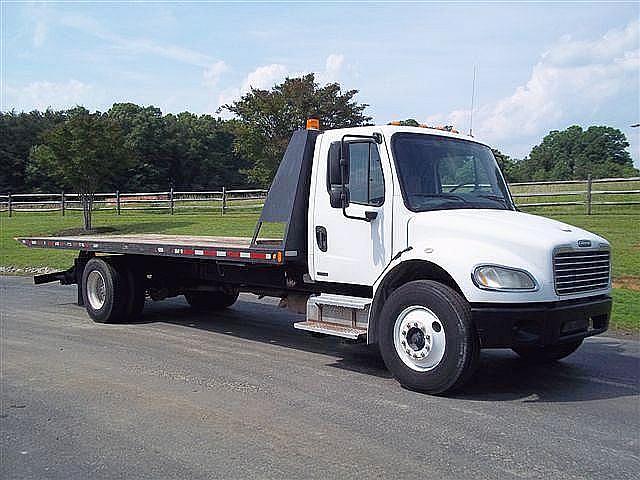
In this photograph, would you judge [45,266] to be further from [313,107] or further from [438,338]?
[313,107]

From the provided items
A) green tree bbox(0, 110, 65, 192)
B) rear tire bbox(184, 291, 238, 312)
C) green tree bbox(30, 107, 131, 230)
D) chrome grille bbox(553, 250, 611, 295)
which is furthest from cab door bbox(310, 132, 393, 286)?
green tree bbox(0, 110, 65, 192)

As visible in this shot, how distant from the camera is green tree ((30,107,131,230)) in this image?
27.9m

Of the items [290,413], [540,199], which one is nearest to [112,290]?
[290,413]

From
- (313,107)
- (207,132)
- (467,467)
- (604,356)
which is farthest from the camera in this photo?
(207,132)

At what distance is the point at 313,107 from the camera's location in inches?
1262

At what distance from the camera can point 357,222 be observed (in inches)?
288

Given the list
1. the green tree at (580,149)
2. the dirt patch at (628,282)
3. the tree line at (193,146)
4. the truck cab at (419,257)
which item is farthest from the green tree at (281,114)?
the green tree at (580,149)

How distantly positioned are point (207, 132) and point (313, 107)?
5047cm

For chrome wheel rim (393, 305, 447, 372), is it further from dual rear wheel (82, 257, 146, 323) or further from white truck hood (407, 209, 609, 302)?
dual rear wheel (82, 257, 146, 323)

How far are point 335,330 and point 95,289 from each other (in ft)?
16.2

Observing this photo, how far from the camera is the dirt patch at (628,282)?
1203cm

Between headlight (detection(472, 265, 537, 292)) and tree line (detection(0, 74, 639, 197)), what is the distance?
8.29 ft

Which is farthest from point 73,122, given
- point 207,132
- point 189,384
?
point 207,132

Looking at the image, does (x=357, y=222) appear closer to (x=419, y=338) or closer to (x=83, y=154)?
(x=419, y=338)
